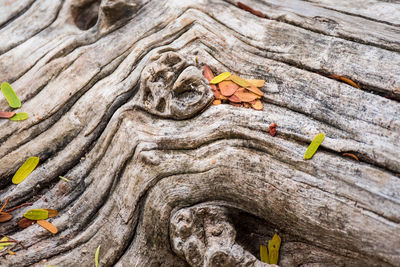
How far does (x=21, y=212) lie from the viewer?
2.13 meters

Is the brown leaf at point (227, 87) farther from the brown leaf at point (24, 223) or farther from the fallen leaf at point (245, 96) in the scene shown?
the brown leaf at point (24, 223)

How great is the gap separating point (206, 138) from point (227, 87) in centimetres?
37

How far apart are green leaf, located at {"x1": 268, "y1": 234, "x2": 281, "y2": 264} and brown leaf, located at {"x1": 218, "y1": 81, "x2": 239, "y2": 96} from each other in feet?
2.86

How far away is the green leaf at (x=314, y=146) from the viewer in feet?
5.76

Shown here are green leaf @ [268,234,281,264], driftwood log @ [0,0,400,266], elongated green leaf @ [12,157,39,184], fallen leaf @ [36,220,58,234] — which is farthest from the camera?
elongated green leaf @ [12,157,39,184]

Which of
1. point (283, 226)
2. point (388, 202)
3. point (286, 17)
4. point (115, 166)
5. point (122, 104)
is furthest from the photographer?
point (286, 17)

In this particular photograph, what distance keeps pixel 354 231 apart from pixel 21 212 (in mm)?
1936

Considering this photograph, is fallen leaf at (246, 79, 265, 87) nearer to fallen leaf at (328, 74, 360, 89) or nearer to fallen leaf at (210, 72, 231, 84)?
fallen leaf at (210, 72, 231, 84)

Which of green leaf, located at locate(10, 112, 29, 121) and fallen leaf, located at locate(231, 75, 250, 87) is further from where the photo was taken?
green leaf, located at locate(10, 112, 29, 121)

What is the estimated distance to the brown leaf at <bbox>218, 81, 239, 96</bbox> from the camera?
6.71 feet

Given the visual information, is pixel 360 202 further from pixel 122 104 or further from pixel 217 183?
pixel 122 104

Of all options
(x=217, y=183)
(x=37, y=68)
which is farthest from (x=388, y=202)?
(x=37, y=68)

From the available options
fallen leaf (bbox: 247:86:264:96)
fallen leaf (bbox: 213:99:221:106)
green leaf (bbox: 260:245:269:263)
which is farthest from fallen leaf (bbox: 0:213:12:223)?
fallen leaf (bbox: 247:86:264:96)

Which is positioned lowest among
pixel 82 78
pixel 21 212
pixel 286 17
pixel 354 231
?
pixel 21 212
